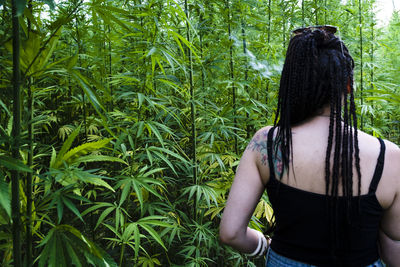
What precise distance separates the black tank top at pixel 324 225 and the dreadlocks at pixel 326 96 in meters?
0.03

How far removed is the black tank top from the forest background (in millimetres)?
434

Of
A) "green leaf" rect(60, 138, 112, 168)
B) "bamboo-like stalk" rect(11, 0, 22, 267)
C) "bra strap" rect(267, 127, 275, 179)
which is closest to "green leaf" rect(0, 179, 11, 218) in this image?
"bamboo-like stalk" rect(11, 0, 22, 267)

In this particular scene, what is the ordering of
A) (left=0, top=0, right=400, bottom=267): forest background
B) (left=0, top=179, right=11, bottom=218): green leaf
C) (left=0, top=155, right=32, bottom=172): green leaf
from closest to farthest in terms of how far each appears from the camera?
(left=0, top=179, right=11, bottom=218): green leaf → (left=0, top=155, right=32, bottom=172): green leaf → (left=0, top=0, right=400, bottom=267): forest background

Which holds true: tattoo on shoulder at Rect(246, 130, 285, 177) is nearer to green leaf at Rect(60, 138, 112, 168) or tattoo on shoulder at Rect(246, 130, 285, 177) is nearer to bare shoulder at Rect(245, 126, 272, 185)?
bare shoulder at Rect(245, 126, 272, 185)

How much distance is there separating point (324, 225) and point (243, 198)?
252 mm

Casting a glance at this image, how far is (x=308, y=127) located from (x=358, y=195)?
24cm

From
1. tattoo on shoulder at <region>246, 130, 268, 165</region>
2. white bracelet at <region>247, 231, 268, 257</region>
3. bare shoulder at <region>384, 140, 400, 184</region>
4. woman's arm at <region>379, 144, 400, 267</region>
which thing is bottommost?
white bracelet at <region>247, 231, 268, 257</region>

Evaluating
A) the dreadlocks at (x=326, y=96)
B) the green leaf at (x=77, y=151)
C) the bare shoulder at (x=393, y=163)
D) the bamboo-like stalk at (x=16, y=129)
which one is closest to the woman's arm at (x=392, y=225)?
the bare shoulder at (x=393, y=163)

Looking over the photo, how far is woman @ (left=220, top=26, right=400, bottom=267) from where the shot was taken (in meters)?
0.94

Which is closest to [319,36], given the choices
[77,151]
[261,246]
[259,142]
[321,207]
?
[259,142]

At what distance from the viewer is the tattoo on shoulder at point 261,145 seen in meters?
1.04

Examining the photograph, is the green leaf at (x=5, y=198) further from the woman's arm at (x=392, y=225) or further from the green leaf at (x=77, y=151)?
the woman's arm at (x=392, y=225)

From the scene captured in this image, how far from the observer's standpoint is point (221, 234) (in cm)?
107

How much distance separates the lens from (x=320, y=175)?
95 centimetres
